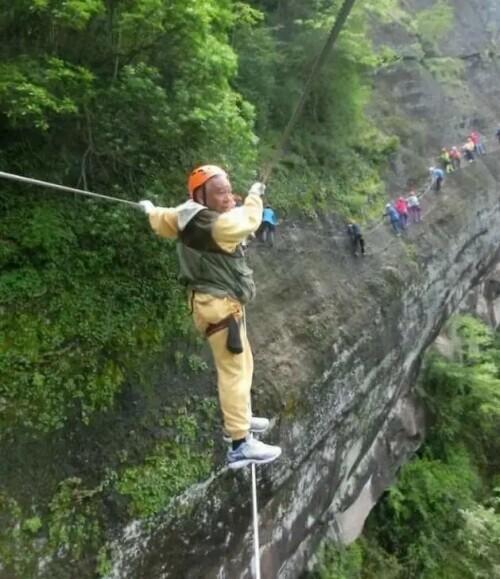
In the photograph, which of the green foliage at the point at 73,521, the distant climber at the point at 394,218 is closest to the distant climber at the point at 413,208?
the distant climber at the point at 394,218

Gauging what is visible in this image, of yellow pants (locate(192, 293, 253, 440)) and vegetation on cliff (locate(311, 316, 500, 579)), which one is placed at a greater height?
yellow pants (locate(192, 293, 253, 440))

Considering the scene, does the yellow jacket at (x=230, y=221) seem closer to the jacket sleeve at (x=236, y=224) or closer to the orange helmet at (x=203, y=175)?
the jacket sleeve at (x=236, y=224)

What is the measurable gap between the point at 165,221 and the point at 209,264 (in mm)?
533

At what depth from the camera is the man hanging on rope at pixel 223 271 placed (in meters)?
4.17

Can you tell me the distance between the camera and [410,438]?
1411cm

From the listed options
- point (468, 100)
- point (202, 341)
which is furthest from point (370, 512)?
point (468, 100)

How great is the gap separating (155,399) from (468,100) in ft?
65.5

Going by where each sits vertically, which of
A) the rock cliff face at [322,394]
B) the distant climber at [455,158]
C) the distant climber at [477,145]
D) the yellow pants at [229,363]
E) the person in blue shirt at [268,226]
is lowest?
the rock cliff face at [322,394]

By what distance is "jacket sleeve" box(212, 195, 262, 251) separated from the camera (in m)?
4.12

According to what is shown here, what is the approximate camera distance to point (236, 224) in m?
4.14

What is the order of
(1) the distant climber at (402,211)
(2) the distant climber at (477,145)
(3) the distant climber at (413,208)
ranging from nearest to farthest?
(1) the distant climber at (402,211) → (3) the distant climber at (413,208) → (2) the distant climber at (477,145)

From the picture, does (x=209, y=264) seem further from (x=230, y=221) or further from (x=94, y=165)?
(x=94, y=165)

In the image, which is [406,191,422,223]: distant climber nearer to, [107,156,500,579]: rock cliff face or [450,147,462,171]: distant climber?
[107,156,500,579]: rock cliff face

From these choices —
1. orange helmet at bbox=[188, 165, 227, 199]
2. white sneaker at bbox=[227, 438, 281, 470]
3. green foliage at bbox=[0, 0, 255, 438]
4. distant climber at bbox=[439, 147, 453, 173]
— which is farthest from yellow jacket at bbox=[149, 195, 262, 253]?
distant climber at bbox=[439, 147, 453, 173]
